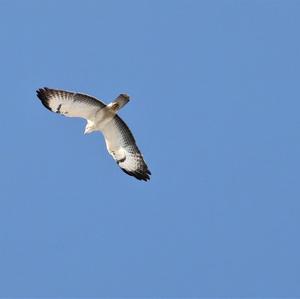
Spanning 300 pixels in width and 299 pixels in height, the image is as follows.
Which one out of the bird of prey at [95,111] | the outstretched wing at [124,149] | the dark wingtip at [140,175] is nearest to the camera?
the bird of prey at [95,111]

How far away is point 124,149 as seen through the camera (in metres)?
28.2

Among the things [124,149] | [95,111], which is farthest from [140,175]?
[95,111]

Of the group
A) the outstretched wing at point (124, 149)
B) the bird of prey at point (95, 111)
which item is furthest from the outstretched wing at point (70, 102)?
the outstretched wing at point (124, 149)

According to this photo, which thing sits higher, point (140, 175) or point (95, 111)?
point (95, 111)

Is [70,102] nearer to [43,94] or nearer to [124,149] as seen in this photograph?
[43,94]

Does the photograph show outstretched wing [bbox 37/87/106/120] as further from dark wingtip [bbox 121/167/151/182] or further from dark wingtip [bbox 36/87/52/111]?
dark wingtip [bbox 121/167/151/182]

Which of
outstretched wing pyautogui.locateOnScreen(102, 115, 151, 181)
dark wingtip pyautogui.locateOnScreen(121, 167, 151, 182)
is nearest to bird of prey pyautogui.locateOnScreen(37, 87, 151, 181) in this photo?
outstretched wing pyautogui.locateOnScreen(102, 115, 151, 181)

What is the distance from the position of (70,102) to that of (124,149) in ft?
6.55

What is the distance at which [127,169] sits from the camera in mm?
28547

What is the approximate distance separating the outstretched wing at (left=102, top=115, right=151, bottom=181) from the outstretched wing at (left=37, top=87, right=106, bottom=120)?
61 centimetres

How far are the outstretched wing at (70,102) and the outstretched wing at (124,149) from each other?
0.61 m

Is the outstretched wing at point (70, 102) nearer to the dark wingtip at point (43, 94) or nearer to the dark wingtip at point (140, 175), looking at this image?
the dark wingtip at point (43, 94)

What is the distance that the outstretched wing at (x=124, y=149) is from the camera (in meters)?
27.5

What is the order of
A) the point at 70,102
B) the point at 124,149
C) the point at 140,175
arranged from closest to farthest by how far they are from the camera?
1. the point at 70,102
2. the point at 124,149
3. the point at 140,175
